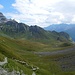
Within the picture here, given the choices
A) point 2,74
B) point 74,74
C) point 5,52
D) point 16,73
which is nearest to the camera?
point 2,74

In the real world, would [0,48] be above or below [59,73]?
above

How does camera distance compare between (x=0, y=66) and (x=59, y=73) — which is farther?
(x=59, y=73)

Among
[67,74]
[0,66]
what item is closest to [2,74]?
[0,66]

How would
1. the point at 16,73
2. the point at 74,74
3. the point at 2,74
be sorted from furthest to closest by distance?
the point at 74,74
the point at 16,73
the point at 2,74

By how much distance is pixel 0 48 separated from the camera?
75.7m

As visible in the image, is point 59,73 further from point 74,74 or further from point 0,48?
point 0,48

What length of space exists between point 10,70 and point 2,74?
515 cm

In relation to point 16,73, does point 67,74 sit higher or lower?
lower

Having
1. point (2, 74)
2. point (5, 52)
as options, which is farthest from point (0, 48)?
point (2, 74)

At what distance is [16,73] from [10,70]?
1.32 m

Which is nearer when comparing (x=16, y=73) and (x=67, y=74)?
(x=16, y=73)

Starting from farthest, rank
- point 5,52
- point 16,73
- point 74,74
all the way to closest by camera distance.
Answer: point 74,74 < point 5,52 < point 16,73

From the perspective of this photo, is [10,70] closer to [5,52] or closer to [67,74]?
[5,52]

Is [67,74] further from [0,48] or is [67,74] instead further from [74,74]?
[0,48]
